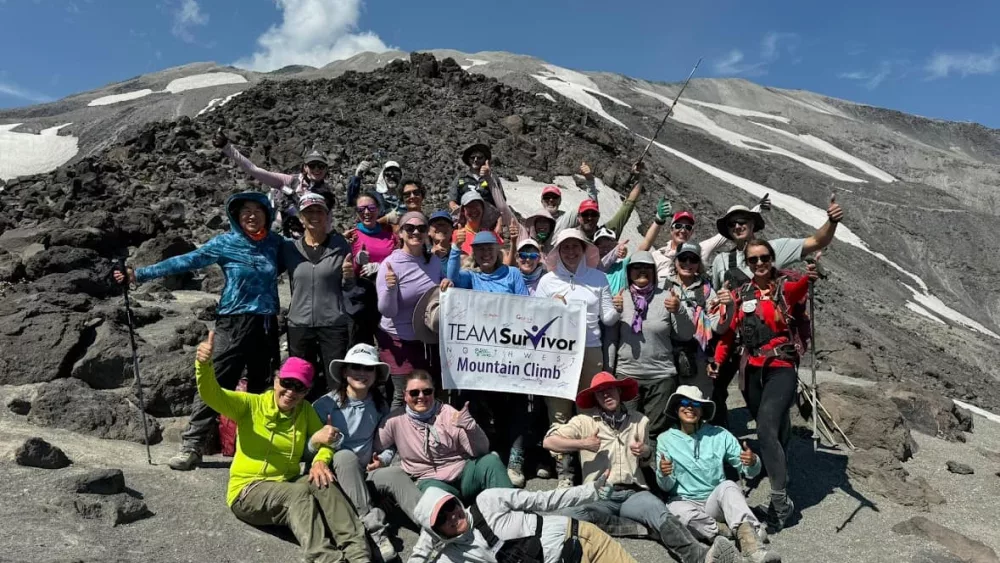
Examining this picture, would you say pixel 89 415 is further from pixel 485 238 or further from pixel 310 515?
pixel 485 238

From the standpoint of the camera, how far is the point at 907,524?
251 inches

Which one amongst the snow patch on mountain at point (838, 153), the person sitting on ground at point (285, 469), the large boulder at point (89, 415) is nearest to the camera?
the person sitting on ground at point (285, 469)

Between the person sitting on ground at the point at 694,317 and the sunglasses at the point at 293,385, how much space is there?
339 centimetres

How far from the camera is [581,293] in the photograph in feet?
21.1

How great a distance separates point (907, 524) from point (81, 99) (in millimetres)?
77560

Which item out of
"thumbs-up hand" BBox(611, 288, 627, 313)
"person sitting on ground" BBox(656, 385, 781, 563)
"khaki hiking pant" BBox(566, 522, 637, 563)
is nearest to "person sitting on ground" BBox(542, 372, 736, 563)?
"person sitting on ground" BBox(656, 385, 781, 563)

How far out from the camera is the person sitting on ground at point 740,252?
6.24 meters

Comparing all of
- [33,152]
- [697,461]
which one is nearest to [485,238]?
[697,461]

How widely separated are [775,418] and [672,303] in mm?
1386

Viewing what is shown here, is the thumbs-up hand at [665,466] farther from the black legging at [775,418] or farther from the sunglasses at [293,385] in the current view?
the sunglasses at [293,385]

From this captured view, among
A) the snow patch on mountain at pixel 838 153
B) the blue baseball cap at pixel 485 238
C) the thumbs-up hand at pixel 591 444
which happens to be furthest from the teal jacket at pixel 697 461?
the snow patch on mountain at pixel 838 153

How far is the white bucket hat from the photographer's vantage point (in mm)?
5531

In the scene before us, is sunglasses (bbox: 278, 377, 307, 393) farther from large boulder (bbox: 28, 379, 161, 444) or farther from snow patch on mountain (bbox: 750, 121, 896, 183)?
snow patch on mountain (bbox: 750, 121, 896, 183)

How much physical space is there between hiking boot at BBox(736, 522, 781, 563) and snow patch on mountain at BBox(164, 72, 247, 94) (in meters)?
67.4
